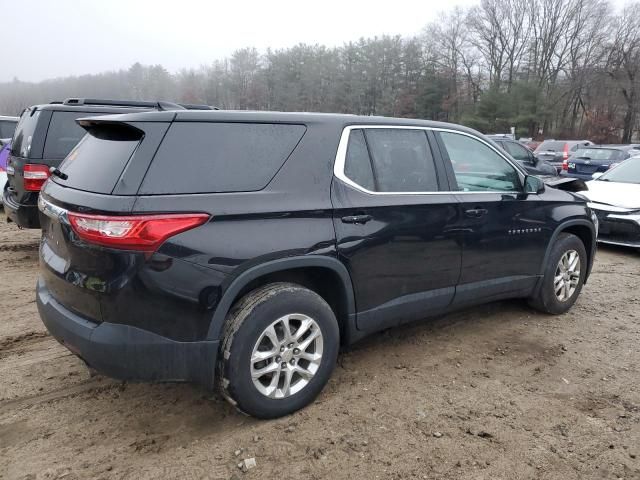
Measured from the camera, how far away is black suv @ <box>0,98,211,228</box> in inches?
221

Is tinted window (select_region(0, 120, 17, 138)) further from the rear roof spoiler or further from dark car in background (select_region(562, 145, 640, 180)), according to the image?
dark car in background (select_region(562, 145, 640, 180))

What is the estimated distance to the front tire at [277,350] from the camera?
2623mm

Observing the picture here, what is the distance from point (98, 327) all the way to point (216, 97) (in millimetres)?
59966

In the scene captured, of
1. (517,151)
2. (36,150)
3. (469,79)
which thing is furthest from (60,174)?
(469,79)

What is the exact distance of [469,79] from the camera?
6019 cm

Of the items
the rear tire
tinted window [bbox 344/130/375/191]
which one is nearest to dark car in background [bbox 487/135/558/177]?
the rear tire

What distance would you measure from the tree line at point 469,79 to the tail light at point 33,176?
146 feet

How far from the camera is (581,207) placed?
4.66 metres

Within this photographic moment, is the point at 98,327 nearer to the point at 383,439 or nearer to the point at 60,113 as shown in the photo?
the point at 383,439

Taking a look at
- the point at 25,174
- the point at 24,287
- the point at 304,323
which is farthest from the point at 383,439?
the point at 25,174

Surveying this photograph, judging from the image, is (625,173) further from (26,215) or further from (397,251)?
(26,215)

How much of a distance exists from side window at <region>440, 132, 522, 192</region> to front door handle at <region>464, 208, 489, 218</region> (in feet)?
0.52

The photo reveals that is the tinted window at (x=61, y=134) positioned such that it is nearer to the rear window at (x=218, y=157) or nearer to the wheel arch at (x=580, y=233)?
the rear window at (x=218, y=157)

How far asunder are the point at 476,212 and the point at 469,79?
62.0m
